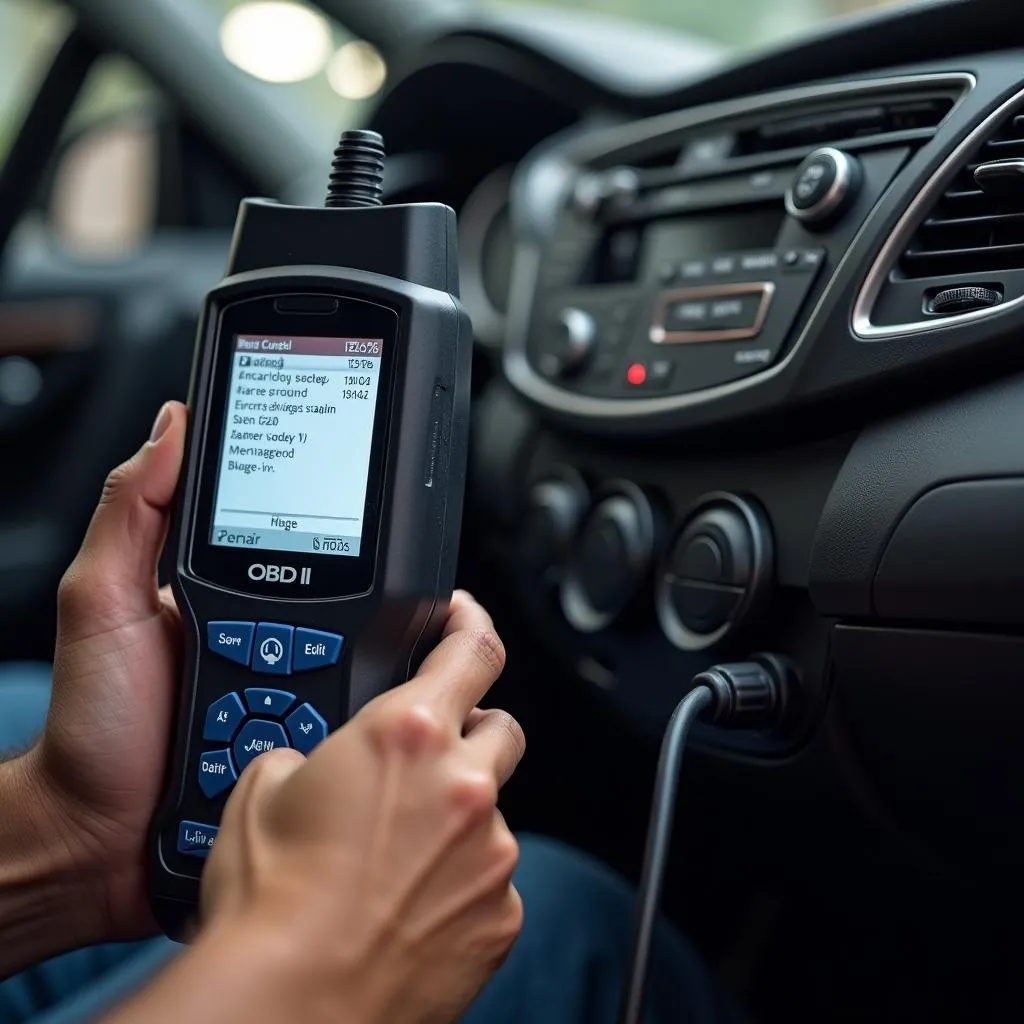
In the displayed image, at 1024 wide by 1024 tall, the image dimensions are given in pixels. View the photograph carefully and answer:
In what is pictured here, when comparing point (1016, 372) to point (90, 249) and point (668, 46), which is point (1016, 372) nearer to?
point (668, 46)

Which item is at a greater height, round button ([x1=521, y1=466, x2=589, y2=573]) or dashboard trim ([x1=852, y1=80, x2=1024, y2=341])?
dashboard trim ([x1=852, y1=80, x2=1024, y2=341])

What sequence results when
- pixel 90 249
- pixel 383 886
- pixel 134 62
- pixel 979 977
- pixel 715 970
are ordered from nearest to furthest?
pixel 383 886
pixel 979 977
pixel 715 970
pixel 134 62
pixel 90 249

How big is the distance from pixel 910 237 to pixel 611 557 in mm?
273

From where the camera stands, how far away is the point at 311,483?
0.63m

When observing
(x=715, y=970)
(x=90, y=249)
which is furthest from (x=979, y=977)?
(x=90, y=249)

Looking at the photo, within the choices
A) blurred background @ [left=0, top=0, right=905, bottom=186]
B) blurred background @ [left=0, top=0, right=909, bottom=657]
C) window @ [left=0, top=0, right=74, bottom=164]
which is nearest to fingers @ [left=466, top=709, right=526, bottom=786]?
blurred background @ [left=0, top=0, right=909, bottom=657]

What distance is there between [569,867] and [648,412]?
1.01 ft

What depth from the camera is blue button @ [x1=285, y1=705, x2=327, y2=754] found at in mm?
592

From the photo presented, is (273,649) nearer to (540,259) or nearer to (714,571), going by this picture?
(714,571)

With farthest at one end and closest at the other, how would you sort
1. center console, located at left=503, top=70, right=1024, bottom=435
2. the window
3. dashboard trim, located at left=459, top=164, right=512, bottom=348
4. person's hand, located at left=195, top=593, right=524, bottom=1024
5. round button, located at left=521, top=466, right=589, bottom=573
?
1. the window
2. dashboard trim, located at left=459, top=164, right=512, bottom=348
3. round button, located at left=521, top=466, right=589, bottom=573
4. center console, located at left=503, top=70, right=1024, bottom=435
5. person's hand, located at left=195, top=593, right=524, bottom=1024

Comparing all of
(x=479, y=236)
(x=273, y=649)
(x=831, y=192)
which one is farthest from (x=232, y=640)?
(x=479, y=236)

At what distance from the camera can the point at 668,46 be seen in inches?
43.8

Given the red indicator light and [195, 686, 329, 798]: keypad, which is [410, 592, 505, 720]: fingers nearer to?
[195, 686, 329, 798]: keypad

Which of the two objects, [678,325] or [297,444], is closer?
[297,444]
